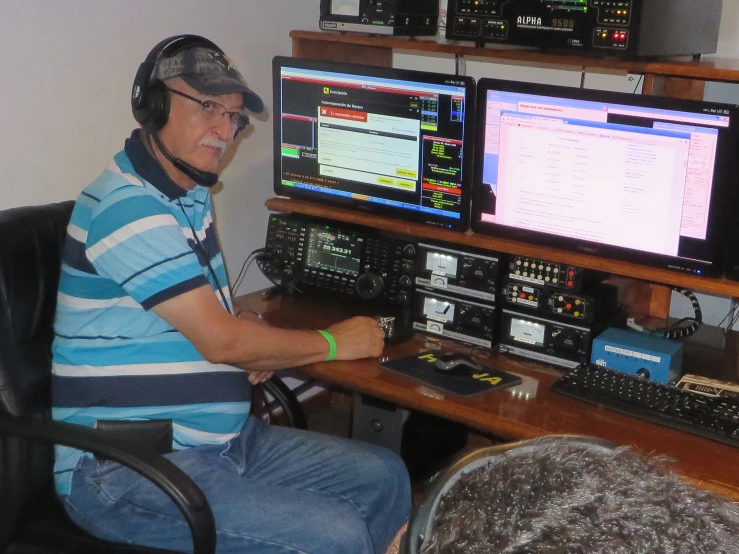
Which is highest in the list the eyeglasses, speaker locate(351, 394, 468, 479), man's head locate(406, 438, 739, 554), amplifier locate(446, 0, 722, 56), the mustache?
amplifier locate(446, 0, 722, 56)

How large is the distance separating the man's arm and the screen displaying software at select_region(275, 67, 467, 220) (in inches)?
15.1

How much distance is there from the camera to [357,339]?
6.44 feet

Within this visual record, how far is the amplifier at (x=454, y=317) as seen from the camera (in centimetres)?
205

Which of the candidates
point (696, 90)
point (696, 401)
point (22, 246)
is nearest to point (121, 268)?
point (22, 246)

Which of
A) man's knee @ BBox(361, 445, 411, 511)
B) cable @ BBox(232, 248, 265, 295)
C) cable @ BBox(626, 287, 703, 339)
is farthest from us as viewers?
cable @ BBox(232, 248, 265, 295)

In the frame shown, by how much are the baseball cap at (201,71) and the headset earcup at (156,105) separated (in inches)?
0.9

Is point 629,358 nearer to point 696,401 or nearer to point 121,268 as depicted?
point 696,401

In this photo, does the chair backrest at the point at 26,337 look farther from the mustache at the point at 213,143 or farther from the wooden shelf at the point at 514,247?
the wooden shelf at the point at 514,247

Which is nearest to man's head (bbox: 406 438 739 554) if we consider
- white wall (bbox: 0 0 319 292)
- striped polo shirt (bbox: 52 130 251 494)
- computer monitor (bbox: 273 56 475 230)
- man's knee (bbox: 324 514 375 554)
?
man's knee (bbox: 324 514 375 554)

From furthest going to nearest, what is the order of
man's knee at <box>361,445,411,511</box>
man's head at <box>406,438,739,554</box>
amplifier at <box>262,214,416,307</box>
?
amplifier at <box>262,214,416,307</box>
man's knee at <box>361,445,411,511</box>
man's head at <box>406,438,739,554</box>

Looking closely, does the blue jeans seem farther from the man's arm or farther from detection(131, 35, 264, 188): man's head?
detection(131, 35, 264, 188): man's head

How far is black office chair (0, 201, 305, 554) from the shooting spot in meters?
1.58

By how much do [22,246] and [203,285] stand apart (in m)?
0.38

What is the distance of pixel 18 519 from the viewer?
5.45 feet
